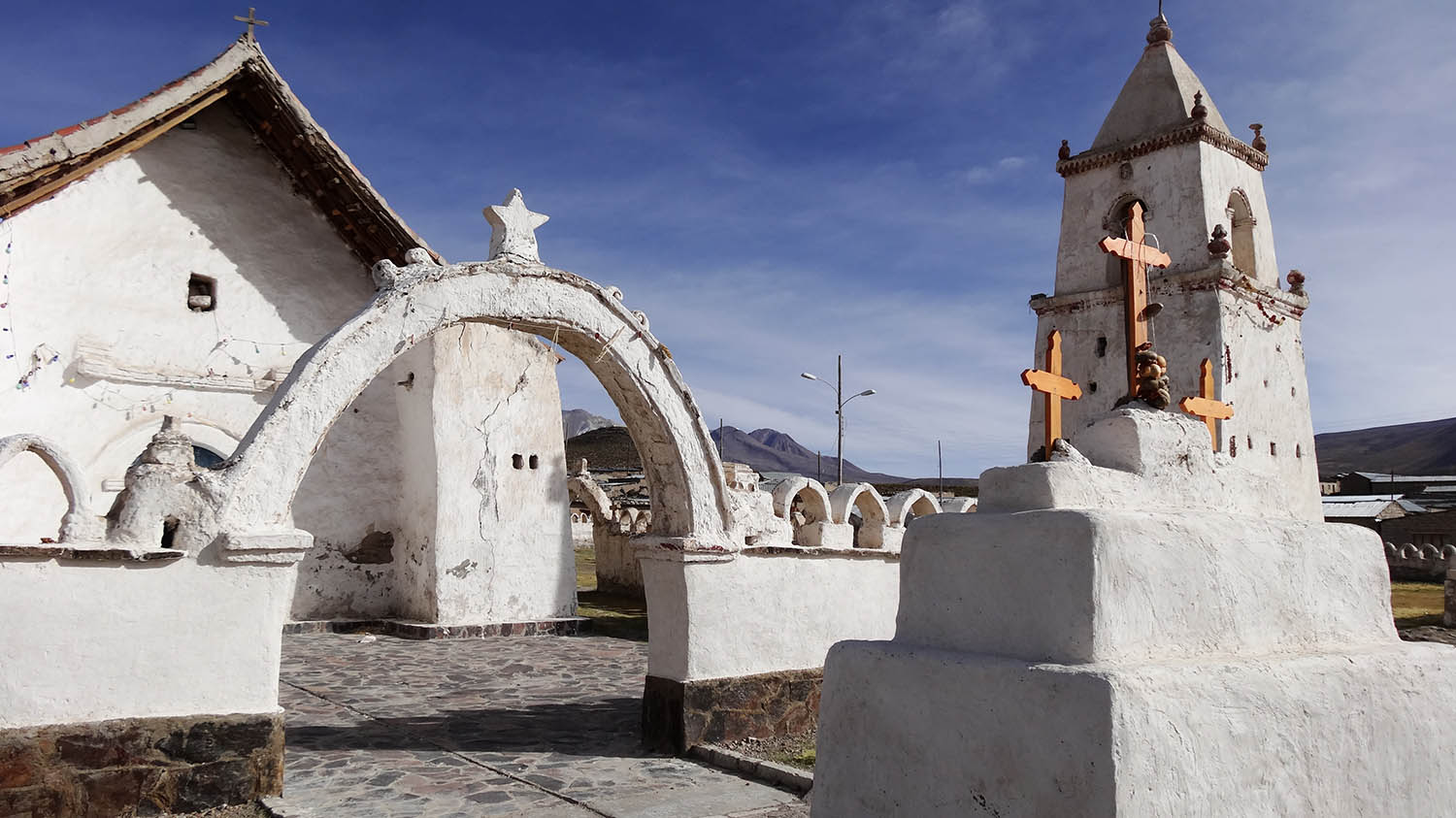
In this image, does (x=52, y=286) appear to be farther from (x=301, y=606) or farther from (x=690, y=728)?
(x=690, y=728)

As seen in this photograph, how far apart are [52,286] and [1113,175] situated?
53.8 feet

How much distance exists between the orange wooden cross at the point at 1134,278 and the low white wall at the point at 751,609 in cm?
339

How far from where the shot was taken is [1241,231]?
725 inches

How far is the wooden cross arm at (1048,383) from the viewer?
3.82m

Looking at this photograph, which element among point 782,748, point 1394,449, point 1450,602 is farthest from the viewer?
point 1394,449

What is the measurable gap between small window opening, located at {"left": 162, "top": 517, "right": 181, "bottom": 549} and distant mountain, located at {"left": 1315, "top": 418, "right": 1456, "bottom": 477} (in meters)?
90.5

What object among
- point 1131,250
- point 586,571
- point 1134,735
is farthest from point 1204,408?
point 586,571

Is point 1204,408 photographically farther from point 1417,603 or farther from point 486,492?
point 1417,603

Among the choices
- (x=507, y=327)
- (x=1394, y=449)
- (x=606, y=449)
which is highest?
(x=1394, y=449)

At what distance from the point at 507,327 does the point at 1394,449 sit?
114 metres

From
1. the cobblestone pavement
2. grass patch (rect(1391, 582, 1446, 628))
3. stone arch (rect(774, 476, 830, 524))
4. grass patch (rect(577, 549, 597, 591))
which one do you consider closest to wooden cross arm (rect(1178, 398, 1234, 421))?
the cobblestone pavement

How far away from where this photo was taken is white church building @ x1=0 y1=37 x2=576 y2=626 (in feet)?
31.2

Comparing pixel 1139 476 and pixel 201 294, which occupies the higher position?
pixel 201 294

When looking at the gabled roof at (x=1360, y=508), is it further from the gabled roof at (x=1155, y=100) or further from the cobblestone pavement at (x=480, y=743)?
the cobblestone pavement at (x=480, y=743)
